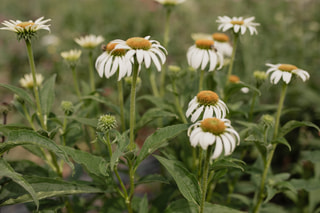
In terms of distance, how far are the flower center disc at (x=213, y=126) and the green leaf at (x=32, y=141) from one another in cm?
48

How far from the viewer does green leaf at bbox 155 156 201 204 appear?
3.67ft

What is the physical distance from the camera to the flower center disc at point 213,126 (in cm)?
95

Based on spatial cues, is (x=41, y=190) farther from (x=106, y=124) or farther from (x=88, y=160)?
(x=106, y=124)

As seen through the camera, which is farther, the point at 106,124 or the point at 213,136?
the point at 106,124

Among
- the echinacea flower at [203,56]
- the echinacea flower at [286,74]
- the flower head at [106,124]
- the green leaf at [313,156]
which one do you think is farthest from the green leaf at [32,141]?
the green leaf at [313,156]

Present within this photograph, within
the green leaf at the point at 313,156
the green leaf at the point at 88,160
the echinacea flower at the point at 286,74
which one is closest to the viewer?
the green leaf at the point at 88,160

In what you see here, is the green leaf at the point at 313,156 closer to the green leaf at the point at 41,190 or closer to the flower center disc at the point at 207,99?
the flower center disc at the point at 207,99

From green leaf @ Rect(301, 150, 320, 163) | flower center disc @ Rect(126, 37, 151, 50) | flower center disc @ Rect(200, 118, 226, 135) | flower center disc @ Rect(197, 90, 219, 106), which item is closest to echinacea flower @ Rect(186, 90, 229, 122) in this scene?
flower center disc @ Rect(197, 90, 219, 106)

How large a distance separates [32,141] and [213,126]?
24.2 inches

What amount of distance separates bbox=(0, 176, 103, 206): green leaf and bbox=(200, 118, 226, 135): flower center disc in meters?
0.59

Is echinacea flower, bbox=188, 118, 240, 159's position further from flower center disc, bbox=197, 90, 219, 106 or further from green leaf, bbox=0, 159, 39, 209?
green leaf, bbox=0, 159, 39, 209

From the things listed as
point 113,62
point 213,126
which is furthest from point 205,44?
point 213,126

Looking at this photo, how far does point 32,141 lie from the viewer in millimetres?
981

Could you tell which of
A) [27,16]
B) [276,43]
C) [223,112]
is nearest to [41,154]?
[223,112]
